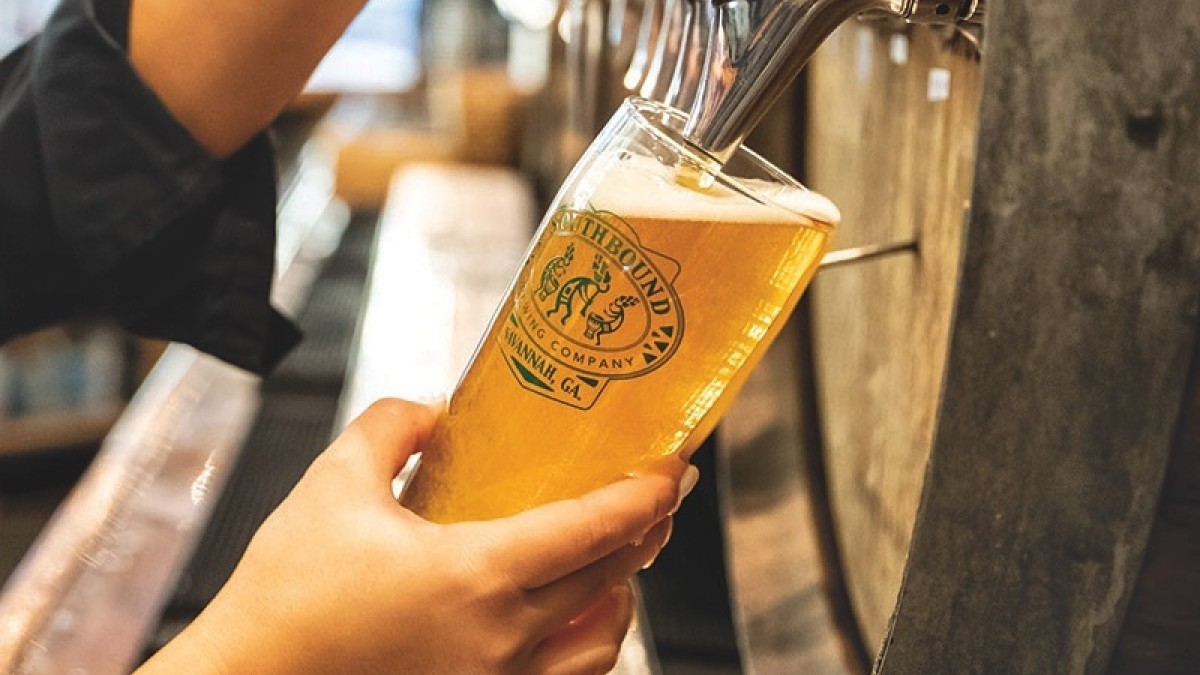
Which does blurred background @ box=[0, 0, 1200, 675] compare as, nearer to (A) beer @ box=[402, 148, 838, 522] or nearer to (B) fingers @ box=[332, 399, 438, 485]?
(A) beer @ box=[402, 148, 838, 522]

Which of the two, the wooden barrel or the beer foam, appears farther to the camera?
the beer foam

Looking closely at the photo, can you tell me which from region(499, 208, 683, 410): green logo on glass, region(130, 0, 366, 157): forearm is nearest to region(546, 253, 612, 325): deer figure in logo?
region(499, 208, 683, 410): green logo on glass

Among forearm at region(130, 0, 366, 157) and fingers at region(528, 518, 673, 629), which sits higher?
forearm at region(130, 0, 366, 157)

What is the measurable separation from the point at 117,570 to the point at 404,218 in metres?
1.50

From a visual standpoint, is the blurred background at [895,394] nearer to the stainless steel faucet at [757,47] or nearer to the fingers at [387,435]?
the stainless steel faucet at [757,47]

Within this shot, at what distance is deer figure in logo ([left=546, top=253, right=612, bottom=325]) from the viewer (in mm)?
528

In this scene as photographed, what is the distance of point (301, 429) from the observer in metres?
1.46

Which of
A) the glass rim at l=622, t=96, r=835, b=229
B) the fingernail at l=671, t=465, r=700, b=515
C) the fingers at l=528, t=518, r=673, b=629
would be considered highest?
the glass rim at l=622, t=96, r=835, b=229

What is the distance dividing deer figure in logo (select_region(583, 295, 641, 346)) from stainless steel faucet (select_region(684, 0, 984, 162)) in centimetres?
8

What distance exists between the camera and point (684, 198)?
1.72 ft

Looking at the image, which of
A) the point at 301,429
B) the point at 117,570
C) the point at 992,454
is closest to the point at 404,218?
the point at 301,429

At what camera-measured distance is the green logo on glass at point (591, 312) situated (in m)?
0.52

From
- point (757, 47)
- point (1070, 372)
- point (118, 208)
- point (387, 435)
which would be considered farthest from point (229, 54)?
point (1070, 372)

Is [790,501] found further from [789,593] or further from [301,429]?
[301,429]
